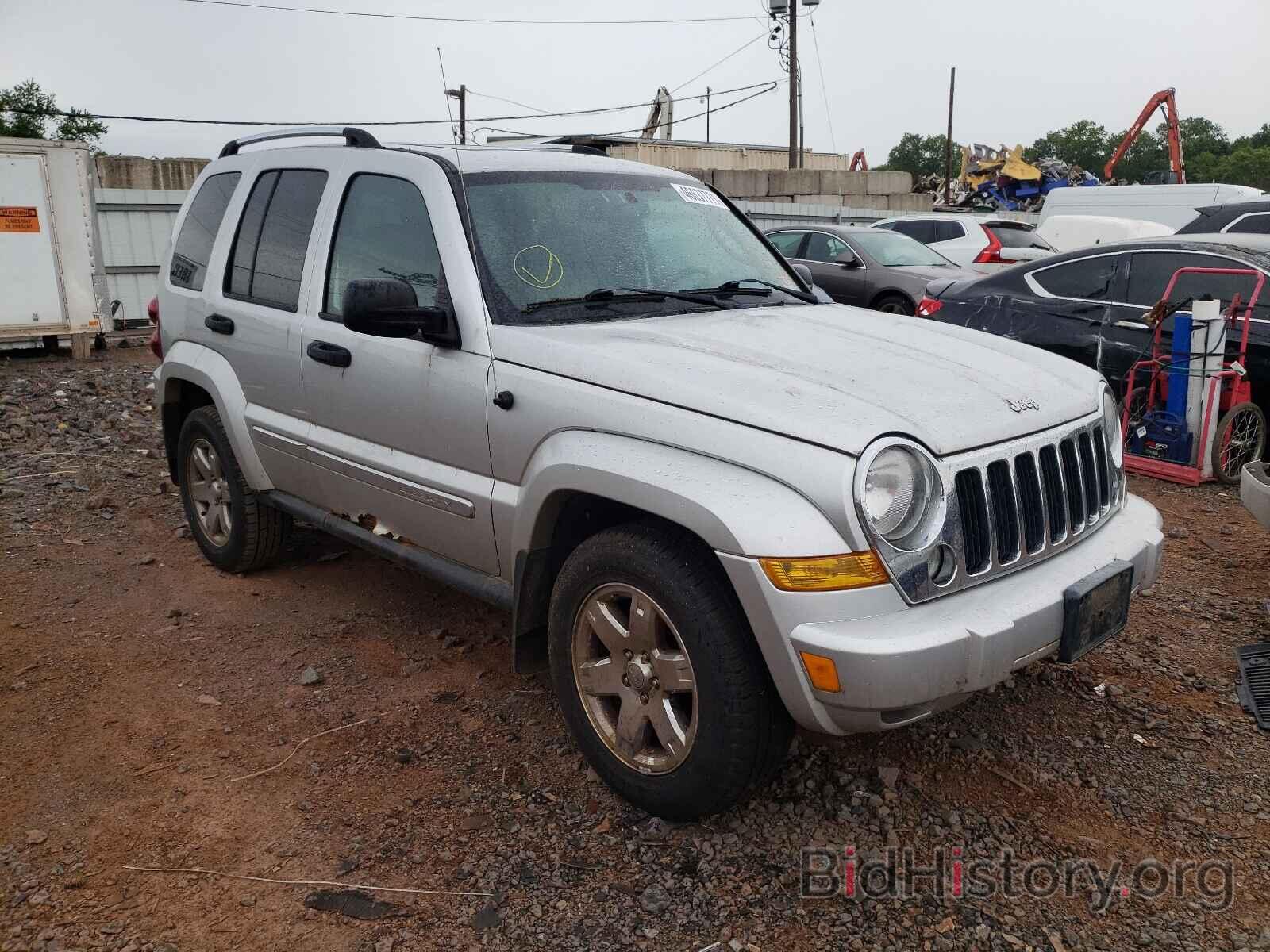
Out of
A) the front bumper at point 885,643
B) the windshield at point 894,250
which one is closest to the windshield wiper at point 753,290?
A: the front bumper at point 885,643

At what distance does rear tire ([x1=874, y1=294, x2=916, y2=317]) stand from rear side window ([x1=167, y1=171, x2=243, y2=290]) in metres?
7.97

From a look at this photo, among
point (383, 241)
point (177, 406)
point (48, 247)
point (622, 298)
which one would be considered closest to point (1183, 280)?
point (622, 298)

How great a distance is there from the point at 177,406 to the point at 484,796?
10.1 feet

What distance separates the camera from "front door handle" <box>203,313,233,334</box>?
174 inches

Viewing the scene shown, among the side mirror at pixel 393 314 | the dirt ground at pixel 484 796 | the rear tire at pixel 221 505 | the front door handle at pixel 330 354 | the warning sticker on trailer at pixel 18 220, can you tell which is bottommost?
the dirt ground at pixel 484 796

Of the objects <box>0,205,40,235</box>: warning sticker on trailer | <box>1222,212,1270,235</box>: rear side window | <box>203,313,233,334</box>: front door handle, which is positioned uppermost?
<box>0,205,40,235</box>: warning sticker on trailer

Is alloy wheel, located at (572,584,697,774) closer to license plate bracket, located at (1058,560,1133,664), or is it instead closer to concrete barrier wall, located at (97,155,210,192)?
license plate bracket, located at (1058,560,1133,664)

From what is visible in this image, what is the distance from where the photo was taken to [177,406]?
5.16 m

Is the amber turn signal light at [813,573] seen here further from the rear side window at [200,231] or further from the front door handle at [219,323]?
the rear side window at [200,231]

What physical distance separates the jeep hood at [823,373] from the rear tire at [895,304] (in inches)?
317

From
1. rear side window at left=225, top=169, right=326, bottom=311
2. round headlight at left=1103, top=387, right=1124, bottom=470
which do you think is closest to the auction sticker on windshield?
rear side window at left=225, top=169, right=326, bottom=311

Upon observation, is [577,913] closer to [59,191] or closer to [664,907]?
[664,907]

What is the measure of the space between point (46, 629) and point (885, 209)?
22560 mm

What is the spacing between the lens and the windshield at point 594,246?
131 inches
